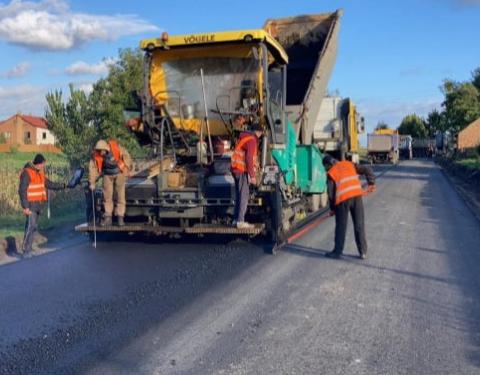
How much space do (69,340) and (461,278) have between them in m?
4.32

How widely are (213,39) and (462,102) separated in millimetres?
46213

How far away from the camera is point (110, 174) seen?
28.7ft

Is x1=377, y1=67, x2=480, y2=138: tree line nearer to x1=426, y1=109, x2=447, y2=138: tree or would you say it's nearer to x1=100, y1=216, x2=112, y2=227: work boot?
x1=426, y1=109, x2=447, y2=138: tree

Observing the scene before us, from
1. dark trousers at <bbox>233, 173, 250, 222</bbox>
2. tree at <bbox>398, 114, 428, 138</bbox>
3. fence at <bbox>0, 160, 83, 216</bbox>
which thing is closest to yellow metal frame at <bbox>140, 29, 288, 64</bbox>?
dark trousers at <bbox>233, 173, 250, 222</bbox>

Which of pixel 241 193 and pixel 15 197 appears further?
pixel 15 197

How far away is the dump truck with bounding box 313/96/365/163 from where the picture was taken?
14945mm

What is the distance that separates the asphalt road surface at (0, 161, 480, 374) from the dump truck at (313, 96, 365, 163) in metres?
5.87

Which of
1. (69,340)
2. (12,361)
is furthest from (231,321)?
(12,361)

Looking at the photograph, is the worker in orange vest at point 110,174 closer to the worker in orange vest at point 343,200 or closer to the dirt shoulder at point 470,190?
the worker in orange vest at point 343,200

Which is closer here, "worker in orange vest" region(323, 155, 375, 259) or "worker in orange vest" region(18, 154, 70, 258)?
"worker in orange vest" region(323, 155, 375, 259)

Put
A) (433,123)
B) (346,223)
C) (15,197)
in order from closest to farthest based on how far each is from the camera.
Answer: (346,223)
(15,197)
(433,123)

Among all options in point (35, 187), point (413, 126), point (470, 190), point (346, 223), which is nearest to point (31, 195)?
point (35, 187)

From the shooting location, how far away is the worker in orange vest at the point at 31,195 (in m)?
8.78

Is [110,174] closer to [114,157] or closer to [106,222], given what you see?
[114,157]
